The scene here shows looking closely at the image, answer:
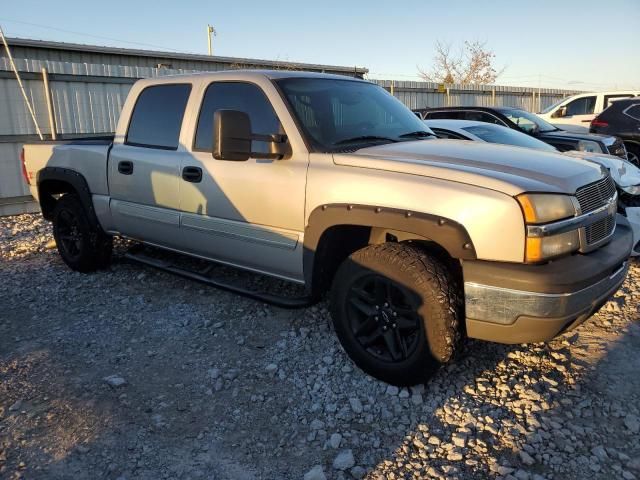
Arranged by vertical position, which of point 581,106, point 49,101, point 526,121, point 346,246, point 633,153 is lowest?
point 633,153

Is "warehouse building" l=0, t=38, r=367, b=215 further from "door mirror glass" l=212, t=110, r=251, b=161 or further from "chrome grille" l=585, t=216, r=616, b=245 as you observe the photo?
"chrome grille" l=585, t=216, r=616, b=245

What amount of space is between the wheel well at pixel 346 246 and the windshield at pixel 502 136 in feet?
12.8

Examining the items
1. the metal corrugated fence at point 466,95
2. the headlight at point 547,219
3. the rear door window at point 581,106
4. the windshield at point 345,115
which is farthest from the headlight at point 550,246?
the metal corrugated fence at point 466,95

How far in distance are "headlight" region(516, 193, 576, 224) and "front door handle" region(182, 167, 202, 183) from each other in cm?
237

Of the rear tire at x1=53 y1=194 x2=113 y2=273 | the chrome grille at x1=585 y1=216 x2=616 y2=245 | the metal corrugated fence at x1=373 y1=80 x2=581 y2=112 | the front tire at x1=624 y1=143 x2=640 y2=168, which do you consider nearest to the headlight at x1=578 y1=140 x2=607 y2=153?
the front tire at x1=624 y1=143 x2=640 y2=168

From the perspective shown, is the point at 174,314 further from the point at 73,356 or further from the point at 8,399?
the point at 8,399

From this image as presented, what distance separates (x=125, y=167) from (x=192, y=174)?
0.92 m

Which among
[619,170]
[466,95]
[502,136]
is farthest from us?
[466,95]

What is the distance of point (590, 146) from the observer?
27.2 feet

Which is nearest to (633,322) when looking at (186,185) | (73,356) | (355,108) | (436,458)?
(436,458)

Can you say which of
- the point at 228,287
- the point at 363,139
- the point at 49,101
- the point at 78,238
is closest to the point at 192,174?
the point at 228,287

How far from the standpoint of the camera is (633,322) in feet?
13.2

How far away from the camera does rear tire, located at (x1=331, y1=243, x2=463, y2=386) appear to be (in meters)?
2.89

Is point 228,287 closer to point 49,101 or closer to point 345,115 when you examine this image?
point 345,115
